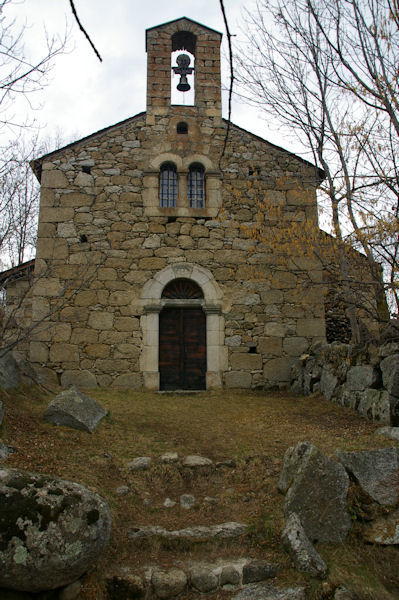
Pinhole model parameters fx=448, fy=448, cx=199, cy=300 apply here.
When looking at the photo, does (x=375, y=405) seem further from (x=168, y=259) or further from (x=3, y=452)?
(x=168, y=259)

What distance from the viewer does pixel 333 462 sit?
396 centimetres

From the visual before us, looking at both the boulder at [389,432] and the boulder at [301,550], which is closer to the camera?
the boulder at [301,550]

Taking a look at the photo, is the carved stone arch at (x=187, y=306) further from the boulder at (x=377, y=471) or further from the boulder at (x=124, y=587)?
the boulder at (x=124, y=587)

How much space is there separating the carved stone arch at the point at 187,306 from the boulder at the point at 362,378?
9.36ft

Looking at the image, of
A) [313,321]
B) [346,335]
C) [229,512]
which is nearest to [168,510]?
[229,512]

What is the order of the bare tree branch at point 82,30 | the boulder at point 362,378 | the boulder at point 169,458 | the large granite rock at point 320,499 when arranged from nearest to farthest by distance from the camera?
the bare tree branch at point 82,30 → the large granite rock at point 320,499 → the boulder at point 169,458 → the boulder at point 362,378

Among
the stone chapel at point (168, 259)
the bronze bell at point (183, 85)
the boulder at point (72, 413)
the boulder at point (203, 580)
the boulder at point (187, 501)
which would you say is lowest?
the boulder at point (203, 580)

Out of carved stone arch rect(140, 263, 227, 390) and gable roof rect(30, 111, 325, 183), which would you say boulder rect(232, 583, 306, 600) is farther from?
gable roof rect(30, 111, 325, 183)

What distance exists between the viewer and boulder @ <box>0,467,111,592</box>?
278 centimetres

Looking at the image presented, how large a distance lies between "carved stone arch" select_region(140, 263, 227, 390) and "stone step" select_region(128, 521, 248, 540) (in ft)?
17.0

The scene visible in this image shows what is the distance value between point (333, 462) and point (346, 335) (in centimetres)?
638

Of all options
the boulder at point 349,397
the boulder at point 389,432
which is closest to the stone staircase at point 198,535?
the boulder at point 389,432

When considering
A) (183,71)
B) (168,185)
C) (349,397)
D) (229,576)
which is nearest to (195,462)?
(229,576)

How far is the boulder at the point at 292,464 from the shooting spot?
4.05 metres
